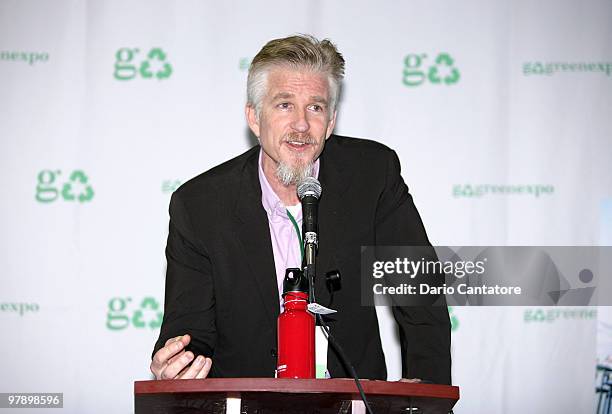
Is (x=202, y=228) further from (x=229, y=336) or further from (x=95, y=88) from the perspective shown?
(x=95, y=88)

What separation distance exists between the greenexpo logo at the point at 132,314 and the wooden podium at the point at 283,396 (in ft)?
7.16

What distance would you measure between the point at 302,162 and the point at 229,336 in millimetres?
689

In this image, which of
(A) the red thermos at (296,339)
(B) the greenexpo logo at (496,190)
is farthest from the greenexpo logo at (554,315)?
(A) the red thermos at (296,339)

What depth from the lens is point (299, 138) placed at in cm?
314

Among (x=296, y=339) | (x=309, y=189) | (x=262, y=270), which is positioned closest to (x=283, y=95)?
(x=262, y=270)

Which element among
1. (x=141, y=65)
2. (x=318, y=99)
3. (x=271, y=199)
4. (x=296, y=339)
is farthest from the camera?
(x=141, y=65)

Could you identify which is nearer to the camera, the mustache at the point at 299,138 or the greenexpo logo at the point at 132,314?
the mustache at the point at 299,138

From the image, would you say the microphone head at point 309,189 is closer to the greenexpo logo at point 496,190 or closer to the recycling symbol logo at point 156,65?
the greenexpo logo at point 496,190

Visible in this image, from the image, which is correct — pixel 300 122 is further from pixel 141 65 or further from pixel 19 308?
pixel 19 308

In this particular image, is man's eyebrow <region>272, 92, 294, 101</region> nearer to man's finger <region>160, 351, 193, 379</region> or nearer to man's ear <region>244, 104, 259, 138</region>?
man's ear <region>244, 104, 259, 138</region>

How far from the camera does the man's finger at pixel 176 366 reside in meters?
2.22

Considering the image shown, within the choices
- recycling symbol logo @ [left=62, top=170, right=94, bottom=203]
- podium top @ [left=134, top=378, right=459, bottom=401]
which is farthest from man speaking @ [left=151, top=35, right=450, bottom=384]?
recycling symbol logo @ [left=62, top=170, right=94, bottom=203]

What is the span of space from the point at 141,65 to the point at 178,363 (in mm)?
2635

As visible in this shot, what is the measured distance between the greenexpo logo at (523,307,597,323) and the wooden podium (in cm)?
231
